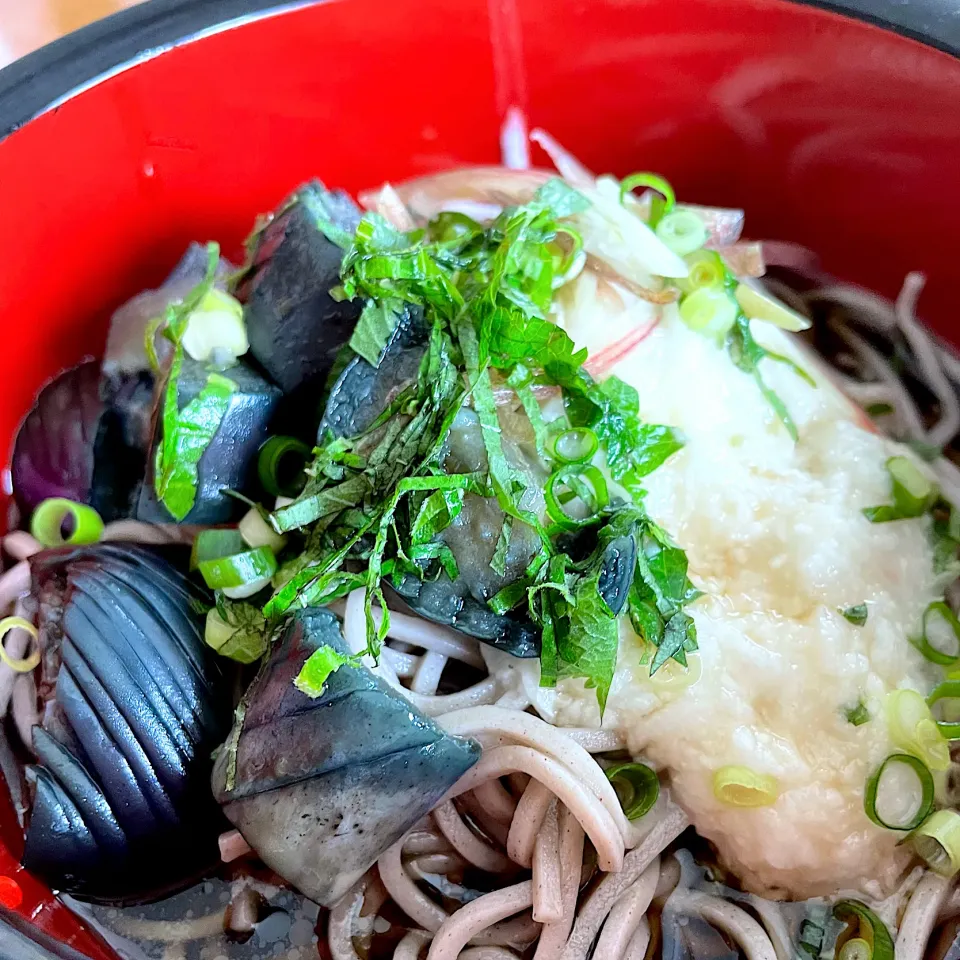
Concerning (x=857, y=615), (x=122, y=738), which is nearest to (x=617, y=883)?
(x=857, y=615)

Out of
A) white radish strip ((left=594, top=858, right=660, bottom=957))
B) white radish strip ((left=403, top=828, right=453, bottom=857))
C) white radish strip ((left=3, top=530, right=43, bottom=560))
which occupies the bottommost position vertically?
white radish strip ((left=594, top=858, right=660, bottom=957))

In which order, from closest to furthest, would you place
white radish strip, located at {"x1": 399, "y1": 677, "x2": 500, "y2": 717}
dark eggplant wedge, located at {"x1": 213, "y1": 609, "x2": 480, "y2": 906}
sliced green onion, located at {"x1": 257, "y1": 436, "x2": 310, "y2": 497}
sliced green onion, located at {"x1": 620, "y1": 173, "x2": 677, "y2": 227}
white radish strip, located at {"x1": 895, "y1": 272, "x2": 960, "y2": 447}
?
dark eggplant wedge, located at {"x1": 213, "y1": 609, "x2": 480, "y2": 906}, white radish strip, located at {"x1": 399, "y1": 677, "x2": 500, "y2": 717}, sliced green onion, located at {"x1": 257, "y1": 436, "x2": 310, "y2": 497}, sliced green onion, located at {"x1": 620, "y1": 173, "x2": 677, "y2": 227}, white radish strip, located at {"x1": 895, "y1": 272, "x2": 960, "y2": 447}

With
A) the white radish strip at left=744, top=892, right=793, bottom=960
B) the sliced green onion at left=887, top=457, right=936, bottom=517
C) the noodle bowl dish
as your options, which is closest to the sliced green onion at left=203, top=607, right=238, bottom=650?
the noodle bowl dish

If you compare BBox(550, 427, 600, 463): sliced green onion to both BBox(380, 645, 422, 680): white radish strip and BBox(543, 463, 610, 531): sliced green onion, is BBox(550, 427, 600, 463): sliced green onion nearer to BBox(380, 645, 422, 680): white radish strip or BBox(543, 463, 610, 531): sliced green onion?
BBox(543, 463, 610, 531): sliced green onion

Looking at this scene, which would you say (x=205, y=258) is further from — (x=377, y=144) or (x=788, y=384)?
(x=788, y=384)

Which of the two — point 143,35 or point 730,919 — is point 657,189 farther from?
point 730,919

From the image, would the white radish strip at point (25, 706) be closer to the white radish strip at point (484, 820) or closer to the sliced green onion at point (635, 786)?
the white radish strip at point (484, 820)
